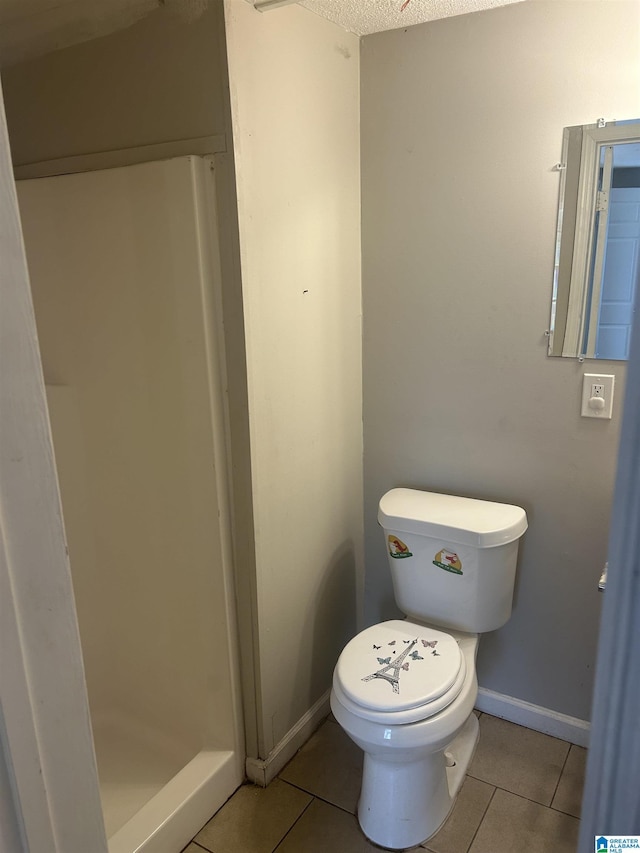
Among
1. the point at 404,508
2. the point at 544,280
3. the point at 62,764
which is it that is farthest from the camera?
the point at 404,508

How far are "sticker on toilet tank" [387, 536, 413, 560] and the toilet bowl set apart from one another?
20cm

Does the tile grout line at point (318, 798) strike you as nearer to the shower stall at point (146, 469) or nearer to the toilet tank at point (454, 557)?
the shower stall at point (146, 469)

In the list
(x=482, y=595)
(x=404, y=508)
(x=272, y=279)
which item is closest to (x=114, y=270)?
(x=272, y=279)

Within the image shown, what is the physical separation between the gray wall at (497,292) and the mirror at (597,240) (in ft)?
0.12

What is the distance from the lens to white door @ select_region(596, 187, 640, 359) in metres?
1.60

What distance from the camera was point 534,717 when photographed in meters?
2.06

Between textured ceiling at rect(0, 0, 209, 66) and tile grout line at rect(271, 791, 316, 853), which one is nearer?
textured ceiling at rect(0, 0, 209, 66)

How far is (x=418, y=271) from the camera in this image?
6.34ft

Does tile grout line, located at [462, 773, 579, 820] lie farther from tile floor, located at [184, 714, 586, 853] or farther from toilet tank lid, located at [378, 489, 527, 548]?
toilet tank lid, located at [378, 489, 527, 548]

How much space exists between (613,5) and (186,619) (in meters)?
1.95

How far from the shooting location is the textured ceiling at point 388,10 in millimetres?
1609

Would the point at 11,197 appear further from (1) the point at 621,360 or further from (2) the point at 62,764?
(1) the point at 621,360

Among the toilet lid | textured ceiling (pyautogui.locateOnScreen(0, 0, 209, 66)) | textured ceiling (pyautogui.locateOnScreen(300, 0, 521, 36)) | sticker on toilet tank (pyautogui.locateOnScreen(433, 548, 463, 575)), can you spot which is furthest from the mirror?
textured ceiling (pyautogui.locateOnScreen(0, 0, 209, 66))

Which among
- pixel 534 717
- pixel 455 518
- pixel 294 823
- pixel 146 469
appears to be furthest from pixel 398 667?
pixel 146 469
